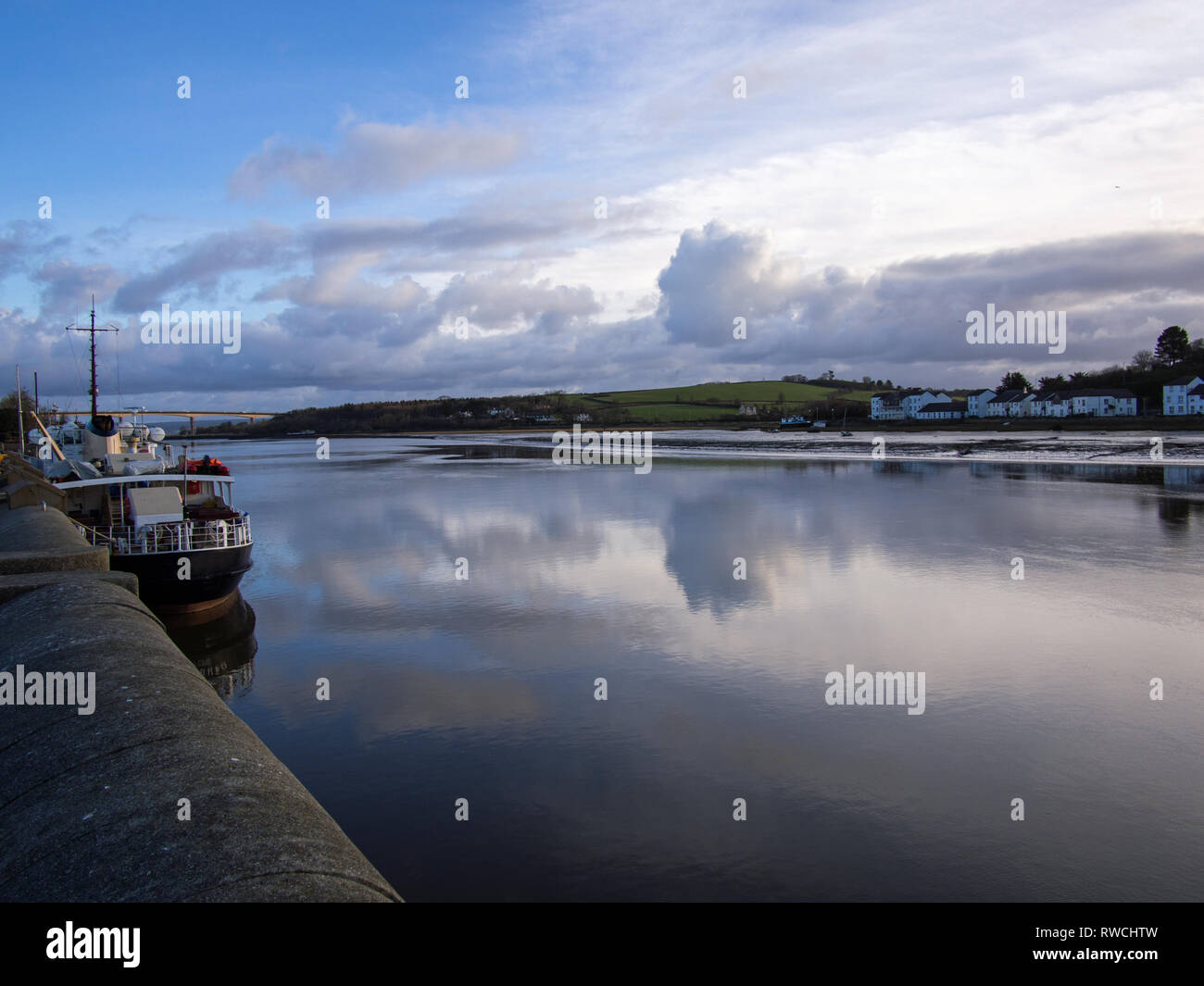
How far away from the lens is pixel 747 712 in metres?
11.3

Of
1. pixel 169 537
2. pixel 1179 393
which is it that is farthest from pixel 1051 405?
pixel 169 537

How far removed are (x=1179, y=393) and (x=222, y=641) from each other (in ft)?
406

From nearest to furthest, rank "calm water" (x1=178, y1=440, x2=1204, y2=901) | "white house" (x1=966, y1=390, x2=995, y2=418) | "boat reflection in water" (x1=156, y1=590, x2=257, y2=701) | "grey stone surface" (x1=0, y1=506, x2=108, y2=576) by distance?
"calm water" (x1=178, y1=440, x2=1204, y2=901) → "grey stone surface" (x1=0, y1=506, x2=108, y2=576) → "boat reflection in water" (x1=156, y1=590, x2=257, y2=701) → "white house" (x1=966, y1=390, x2=995, y2=418)

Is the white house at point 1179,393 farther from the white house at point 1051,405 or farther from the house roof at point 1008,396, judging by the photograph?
the house roof at point 1008,396

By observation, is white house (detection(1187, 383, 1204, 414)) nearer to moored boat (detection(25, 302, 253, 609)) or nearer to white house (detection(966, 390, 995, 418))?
white house (detection(966, 390, 995, 418))

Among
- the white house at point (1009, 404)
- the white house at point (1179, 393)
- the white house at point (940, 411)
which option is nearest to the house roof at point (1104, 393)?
the white house at point (1179, 393)

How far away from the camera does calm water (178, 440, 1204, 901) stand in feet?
24.8

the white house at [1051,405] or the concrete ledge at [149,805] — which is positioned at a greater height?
the white house at [1051,405]

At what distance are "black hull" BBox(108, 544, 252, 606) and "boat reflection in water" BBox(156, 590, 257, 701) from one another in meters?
0.34

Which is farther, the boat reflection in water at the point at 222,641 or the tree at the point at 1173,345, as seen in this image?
the tree at the point at 1173,345

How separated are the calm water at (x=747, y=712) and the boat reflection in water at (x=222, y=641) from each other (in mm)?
202

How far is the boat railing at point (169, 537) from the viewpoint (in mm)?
17938

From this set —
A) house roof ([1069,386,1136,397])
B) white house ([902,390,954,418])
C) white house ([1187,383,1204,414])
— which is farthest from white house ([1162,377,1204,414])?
white house ([902,390,954,418])

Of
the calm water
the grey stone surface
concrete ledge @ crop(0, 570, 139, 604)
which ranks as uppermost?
the grey stone surface
